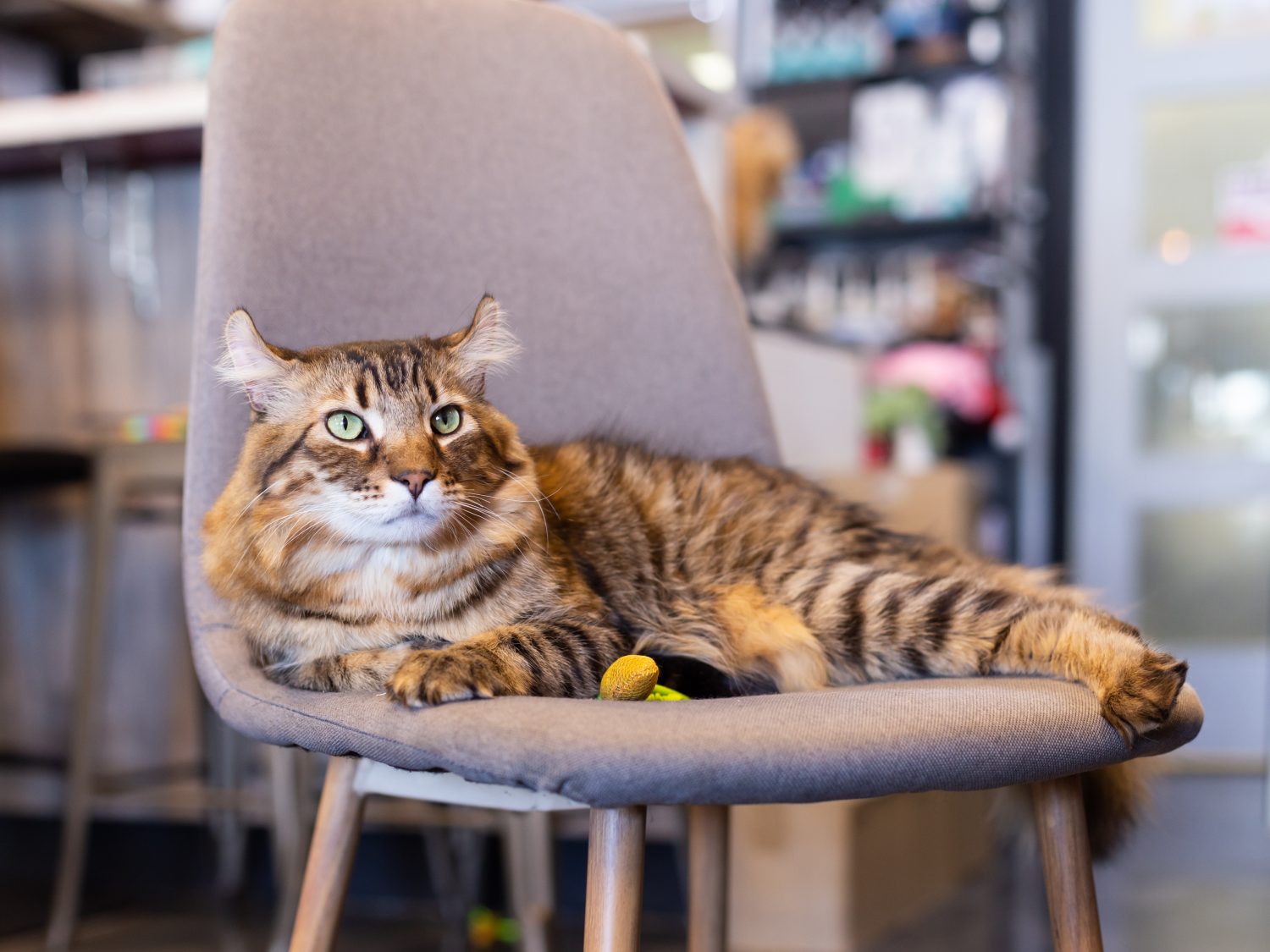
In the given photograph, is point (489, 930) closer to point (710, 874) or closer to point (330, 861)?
point (710, 874)

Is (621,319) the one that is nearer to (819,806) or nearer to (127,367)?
(819,806)

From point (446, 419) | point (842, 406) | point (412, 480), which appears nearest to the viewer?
point (412, 480)

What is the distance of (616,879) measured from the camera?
791 millimetres

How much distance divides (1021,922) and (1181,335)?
8.60 ft

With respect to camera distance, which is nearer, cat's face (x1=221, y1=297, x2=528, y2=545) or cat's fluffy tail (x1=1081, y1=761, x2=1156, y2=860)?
A: cat's face (x1=221, y1=297, x2=528, y2=545)

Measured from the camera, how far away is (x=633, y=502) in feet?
3.98

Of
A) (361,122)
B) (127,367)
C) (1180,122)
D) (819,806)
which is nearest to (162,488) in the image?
(127,367)

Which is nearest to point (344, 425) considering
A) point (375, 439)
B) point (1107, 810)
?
point (375, 439)

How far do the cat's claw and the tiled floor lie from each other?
1233 mm

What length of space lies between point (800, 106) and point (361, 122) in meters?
3.38

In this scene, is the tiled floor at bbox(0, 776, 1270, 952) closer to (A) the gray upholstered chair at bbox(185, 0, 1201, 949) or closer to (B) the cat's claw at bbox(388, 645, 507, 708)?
(A) the gray upholstered chair at bbox(185, 0, 1201, 949)

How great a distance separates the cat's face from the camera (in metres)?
0.91

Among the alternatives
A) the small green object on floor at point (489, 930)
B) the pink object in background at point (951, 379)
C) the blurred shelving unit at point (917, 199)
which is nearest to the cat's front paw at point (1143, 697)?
the small green object on floor at point (489, 930)

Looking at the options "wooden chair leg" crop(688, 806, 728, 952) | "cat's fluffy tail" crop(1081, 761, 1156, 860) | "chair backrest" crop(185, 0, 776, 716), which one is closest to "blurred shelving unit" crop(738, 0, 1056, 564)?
"chair backrest" crop(185, 0, 776, 716)
